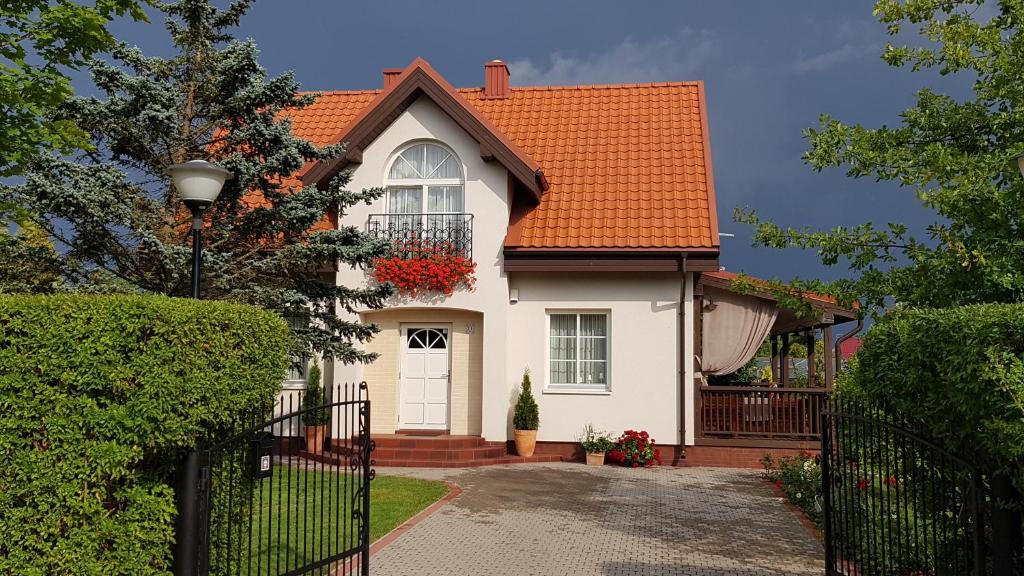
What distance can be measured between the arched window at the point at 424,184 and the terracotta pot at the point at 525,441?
170 inches

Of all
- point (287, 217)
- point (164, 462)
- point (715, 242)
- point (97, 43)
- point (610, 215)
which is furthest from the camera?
point (610, 215)

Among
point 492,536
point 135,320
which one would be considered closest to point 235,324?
point 135,320

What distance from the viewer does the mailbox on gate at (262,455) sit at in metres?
6.18

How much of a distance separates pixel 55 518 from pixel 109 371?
3.54ft

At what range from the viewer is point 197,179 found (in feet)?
23.8

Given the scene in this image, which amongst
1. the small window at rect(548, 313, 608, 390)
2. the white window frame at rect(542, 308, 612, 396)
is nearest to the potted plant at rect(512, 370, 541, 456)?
the white window frame at rect(542, 308, 612, 396)

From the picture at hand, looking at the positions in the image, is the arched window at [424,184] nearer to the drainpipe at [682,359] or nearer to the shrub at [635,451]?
the drainpipe at [682,359]

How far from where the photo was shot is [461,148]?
53.0 feet

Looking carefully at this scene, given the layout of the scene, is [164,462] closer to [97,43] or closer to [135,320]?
[135,320]

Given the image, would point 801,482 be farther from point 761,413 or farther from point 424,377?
point 424,377

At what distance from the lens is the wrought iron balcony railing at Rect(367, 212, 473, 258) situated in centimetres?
1573

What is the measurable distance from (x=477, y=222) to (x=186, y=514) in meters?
10.7

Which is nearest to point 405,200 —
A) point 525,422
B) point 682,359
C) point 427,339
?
point 427,339

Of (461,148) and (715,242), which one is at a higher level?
(461,148)
